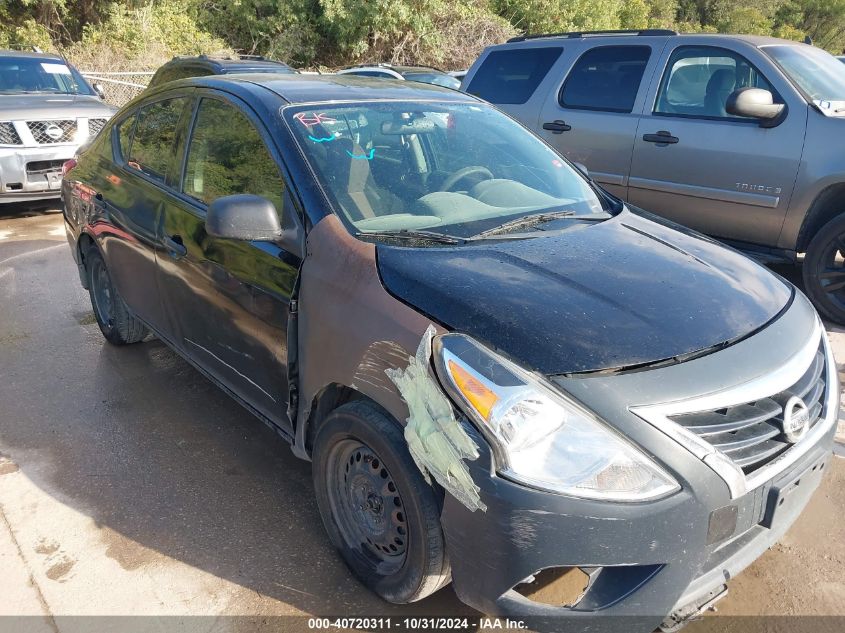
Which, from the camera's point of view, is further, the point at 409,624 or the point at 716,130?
the point at 716,130

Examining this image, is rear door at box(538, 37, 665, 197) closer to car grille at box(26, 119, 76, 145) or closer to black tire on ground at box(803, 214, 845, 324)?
black tire on ground at box(803, 214, 845, 324)

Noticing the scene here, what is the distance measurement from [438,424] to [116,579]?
1.57 meters

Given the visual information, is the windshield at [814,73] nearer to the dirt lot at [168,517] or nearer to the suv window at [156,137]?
the dirt lot at [168,517]

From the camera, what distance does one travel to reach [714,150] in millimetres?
5387

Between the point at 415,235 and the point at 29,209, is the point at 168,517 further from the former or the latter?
the point at 29,209

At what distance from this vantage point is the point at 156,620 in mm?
2576

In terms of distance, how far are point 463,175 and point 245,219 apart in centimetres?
102

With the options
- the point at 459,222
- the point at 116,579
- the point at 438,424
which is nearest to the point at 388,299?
the point at 438,424

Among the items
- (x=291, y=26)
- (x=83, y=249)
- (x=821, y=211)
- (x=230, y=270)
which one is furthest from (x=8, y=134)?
(x=291, y=26)

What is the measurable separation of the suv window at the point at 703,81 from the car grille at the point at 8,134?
6805 millimetres

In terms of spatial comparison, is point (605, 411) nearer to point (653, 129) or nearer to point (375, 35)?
point (653, 129)

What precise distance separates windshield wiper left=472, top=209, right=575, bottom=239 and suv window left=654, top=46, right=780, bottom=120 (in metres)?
2.95

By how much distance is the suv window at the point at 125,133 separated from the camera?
425cm

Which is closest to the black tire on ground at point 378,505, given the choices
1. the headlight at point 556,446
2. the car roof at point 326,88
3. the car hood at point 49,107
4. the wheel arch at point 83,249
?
the headlight at point 556,446
